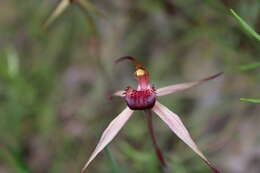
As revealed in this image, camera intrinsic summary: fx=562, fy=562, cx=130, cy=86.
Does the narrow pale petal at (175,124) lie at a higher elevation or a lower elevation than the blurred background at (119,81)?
lower

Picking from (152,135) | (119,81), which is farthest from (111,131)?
(119,81)

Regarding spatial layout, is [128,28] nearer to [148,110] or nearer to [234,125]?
[234,125]

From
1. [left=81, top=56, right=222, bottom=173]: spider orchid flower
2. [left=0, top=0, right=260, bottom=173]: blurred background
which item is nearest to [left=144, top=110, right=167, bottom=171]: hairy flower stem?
[left=81, top=56, right=222, bottom=173]: spider orchid flower

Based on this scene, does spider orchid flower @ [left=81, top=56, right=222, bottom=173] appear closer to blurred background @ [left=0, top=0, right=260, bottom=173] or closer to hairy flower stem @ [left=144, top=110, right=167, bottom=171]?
hairy flower stem @ [left=144, top=110, right=167, bottom=171]

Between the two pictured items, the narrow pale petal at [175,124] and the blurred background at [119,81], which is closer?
the narrow pale petal at [175,124]

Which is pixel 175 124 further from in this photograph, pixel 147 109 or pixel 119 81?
pixel 119 81

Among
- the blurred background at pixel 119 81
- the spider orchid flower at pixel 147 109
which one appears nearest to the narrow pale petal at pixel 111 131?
the spider orchid flower at pixel 147 109

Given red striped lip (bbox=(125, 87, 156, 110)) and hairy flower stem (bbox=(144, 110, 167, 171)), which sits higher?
red striped lip (bbox=(125, 87, 156, 110))

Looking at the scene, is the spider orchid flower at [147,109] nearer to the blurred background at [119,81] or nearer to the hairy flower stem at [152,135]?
the hairy flower stem at [152,135]
